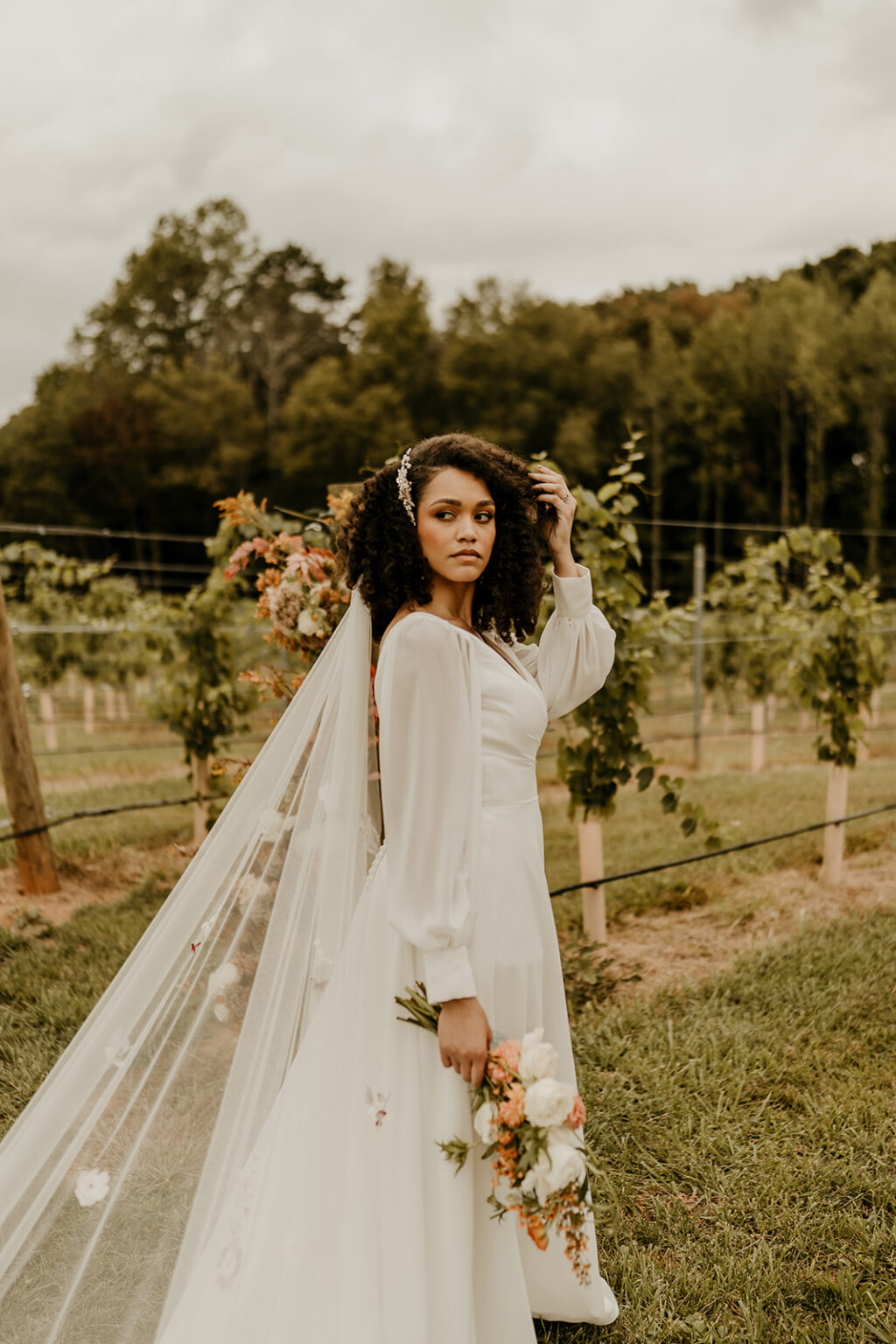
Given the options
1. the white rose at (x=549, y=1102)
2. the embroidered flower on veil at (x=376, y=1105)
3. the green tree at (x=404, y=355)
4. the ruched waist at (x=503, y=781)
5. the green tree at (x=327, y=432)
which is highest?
the green tree at (x=404, y=355)

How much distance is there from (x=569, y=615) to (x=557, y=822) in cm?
524

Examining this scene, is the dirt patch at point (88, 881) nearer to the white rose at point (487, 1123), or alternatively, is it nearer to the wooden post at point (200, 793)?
the wooden post at point (200, 793)

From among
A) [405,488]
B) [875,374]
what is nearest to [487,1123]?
[405,488]

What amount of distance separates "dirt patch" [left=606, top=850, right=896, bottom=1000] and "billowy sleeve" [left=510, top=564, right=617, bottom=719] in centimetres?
223

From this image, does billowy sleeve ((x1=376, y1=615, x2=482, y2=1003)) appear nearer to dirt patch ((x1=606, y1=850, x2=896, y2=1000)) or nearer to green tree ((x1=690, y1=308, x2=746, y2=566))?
dirt patch ((x1=606, y1=850, x2=896, y2=1000))

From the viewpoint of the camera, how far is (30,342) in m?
35.1

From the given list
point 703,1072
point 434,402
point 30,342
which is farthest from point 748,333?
point 703,1072

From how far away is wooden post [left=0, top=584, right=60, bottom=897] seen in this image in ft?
15.9

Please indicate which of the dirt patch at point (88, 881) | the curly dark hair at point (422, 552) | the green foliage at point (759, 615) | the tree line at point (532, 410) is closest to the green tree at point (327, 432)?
the tree line at point (532, 410)

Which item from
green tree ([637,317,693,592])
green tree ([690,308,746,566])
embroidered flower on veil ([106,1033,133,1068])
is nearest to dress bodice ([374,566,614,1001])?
embroidered flower on veil ([106,1033,133,1068])

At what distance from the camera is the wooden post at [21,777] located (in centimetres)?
484

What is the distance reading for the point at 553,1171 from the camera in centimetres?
150

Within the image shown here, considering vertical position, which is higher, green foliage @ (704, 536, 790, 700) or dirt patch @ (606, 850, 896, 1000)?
green foliage @ (704, 536, 790, 700)

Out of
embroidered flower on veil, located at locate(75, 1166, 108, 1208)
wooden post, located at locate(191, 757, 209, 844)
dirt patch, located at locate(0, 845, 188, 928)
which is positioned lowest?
dirt patch, located at locate(0, 845, 188, 928)
